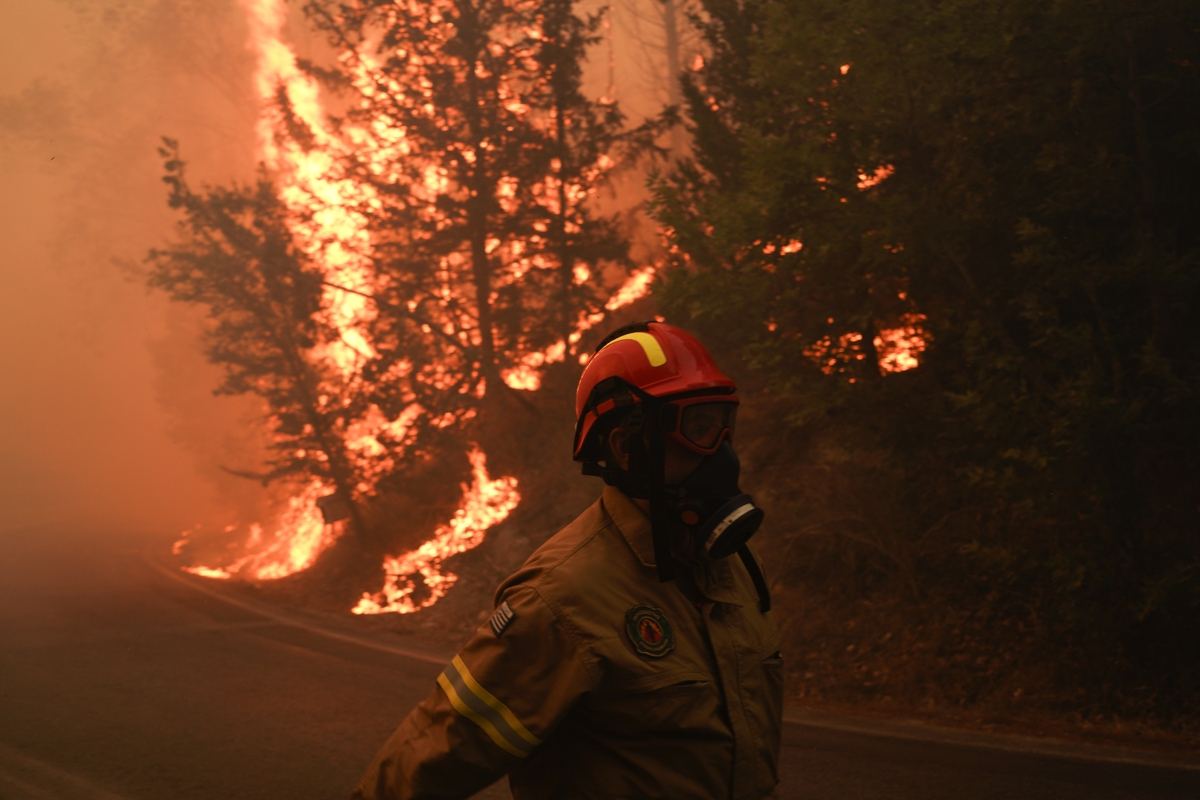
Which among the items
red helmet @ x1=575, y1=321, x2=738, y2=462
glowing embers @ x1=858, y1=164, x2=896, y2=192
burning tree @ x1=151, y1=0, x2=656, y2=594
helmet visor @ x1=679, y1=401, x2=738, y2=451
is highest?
burning tree @ x1=151, y1=0, x2=656, y2=594

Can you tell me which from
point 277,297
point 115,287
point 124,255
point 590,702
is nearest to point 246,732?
point 590,702

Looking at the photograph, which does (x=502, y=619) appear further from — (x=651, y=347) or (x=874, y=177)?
(x=874, y=177)

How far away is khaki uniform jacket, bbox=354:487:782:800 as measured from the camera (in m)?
1.95

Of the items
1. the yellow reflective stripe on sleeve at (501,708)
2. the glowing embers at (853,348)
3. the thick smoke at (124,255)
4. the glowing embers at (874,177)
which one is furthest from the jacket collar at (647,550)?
the thick smoke at (124,255)

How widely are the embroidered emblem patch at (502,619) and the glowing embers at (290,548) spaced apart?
63.0ft

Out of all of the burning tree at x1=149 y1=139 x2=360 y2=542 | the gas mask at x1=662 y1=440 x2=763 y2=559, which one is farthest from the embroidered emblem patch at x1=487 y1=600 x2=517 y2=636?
the burning tree at x1=149 y1=139 x2=360 y2=542

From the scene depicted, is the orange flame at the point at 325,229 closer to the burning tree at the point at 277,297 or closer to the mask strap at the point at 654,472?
the burning tree at the point at 277,297

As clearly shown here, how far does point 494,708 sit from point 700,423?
941mm

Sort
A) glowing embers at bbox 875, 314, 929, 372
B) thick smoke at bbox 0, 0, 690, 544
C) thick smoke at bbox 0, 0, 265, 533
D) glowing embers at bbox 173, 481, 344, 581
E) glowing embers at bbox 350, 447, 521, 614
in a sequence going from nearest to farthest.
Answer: glowing embers at bbox 875, 314, 929, 372, glowing embers at bbox 350, 447, 521, 614, glowing embers at bbox 173, 481, 344, 581, thick smoke at bbox 0, 0, 690, 544, thick smoke at bbox 0, 0, 265, 533

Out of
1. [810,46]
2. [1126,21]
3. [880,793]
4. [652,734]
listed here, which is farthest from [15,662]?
[1126,21]

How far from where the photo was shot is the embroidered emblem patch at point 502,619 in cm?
202

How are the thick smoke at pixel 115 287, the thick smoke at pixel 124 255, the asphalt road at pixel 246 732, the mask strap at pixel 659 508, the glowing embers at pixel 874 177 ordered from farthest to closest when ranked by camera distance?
the thick smoke at pixel 115 287 < the thick smoke at pixel 124 255 < the glowing embers at pixel 874 177 < the asphalt road at pixel 246 732 < the mask strap at pixel 659 508

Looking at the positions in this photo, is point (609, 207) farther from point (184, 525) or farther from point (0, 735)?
point (0, 735)

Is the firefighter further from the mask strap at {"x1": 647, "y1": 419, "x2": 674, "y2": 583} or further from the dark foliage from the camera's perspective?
the dark foliage
